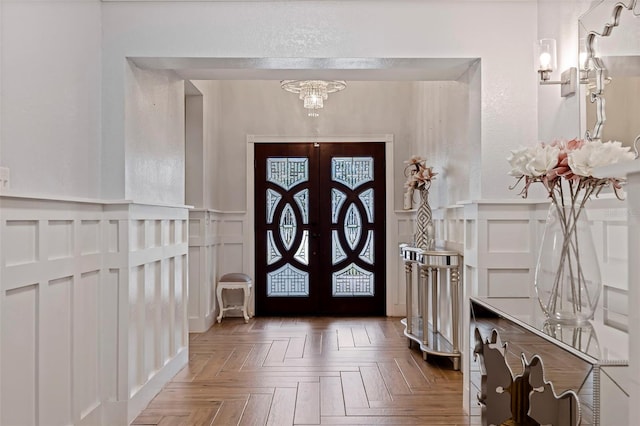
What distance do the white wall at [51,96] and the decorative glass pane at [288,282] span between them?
360cm

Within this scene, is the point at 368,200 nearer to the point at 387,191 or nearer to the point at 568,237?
the point at 387,191

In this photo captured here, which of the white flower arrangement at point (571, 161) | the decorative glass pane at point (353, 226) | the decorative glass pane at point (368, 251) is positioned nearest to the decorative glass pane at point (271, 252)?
the decorative glass pane at point (353, 226)

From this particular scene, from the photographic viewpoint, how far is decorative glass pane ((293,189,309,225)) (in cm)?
629

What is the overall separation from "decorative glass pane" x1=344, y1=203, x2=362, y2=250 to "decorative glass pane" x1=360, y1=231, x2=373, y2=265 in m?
0.12

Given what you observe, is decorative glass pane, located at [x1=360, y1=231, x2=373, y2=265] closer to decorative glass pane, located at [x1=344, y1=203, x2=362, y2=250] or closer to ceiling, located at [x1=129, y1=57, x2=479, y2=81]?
decorative glass pane, located at [x1=344, y1=203, x2=362, y2=250]

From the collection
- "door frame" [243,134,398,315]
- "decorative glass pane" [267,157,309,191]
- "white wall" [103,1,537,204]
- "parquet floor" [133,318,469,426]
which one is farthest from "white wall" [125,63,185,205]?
"decorative glass pane" [267,157,309,191]

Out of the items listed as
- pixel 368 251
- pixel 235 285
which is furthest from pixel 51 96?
pixel 368 251

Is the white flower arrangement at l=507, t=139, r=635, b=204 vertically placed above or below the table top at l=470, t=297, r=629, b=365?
above

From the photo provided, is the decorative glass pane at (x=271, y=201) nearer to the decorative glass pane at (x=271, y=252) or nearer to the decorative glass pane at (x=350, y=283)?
the decorative glass pane at (x=271, y=252)

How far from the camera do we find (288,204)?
A: 6.29 m

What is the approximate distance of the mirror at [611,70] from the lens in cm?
204

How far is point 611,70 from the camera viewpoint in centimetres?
221

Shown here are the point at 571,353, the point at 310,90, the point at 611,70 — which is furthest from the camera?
the point at 310,90

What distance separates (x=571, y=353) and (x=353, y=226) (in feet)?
16.2
